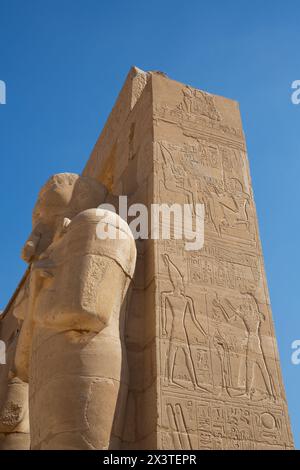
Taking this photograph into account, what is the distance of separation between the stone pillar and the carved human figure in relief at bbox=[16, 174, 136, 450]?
0.73ft

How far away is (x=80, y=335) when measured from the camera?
4.04 meters

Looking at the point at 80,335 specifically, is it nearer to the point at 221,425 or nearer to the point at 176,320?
A: the point at 176,320

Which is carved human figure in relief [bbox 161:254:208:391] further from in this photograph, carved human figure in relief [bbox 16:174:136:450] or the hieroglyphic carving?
carved human figure in relief [bbox 16:174:136:450]

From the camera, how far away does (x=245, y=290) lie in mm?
4914

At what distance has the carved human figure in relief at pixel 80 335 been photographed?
376cm

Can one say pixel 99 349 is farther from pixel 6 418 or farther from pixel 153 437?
pixel 6 418

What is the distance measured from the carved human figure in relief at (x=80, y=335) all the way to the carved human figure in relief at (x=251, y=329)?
90 cm

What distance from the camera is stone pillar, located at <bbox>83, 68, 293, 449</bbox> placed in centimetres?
405

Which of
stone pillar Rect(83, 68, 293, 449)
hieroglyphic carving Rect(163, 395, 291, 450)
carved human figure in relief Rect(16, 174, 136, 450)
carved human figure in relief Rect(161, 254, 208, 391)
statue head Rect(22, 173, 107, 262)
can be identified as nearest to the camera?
carved human figure in relief Rect(16, 174, 136, 450)

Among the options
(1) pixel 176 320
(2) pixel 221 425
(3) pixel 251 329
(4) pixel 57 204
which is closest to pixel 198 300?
(1) pixel 176 320

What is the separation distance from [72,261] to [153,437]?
1.37 metres

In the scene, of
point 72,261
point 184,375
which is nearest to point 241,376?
point 184,375

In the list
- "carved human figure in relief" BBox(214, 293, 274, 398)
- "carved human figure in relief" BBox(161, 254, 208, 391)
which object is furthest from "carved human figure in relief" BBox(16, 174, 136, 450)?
"carved human figure in relief" BBox(214, 293, 274, 398)

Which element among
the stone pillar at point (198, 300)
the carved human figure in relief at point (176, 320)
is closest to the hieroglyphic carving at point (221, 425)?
the stone pillar at point (198, 300)
